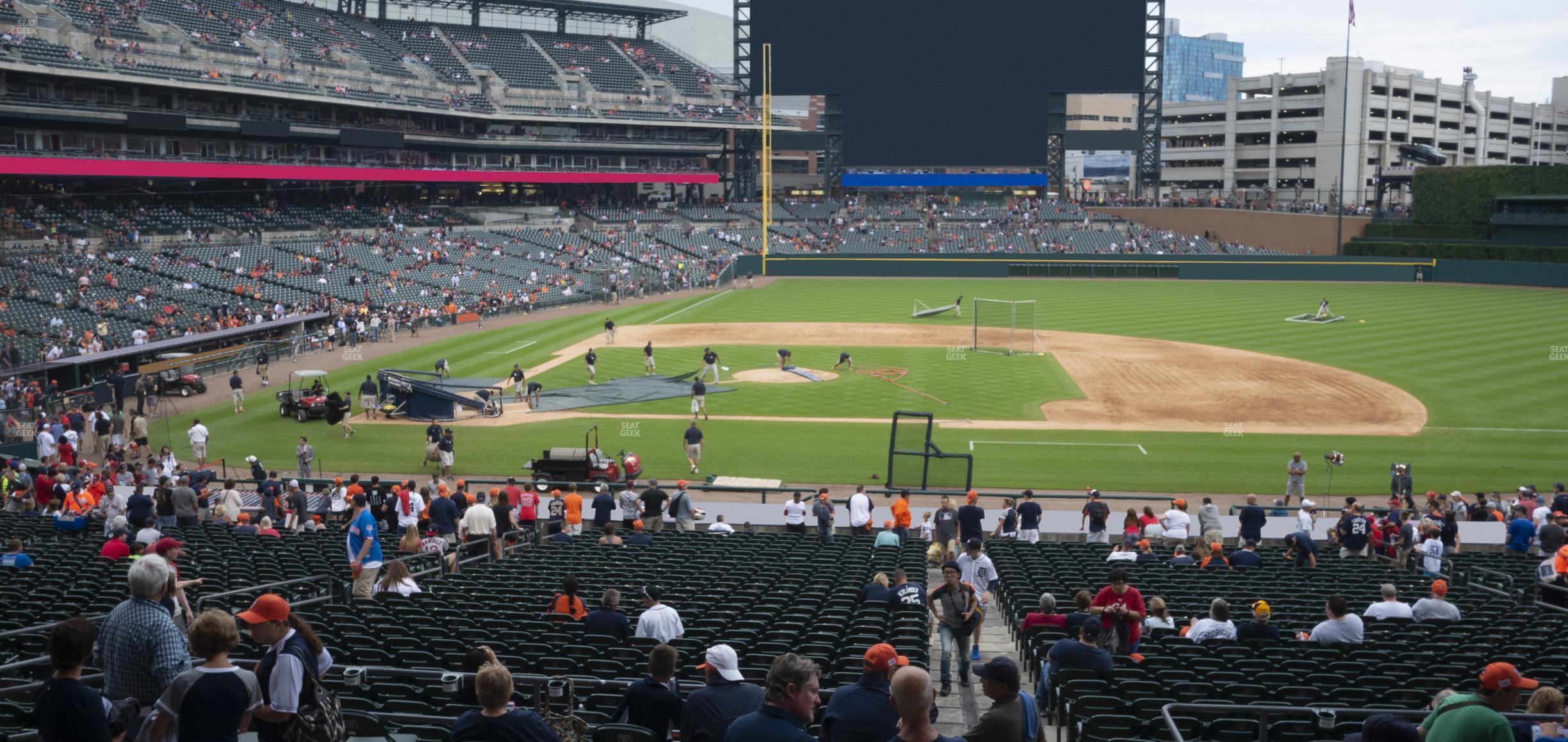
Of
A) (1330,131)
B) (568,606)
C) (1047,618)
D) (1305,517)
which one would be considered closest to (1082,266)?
(1330,131)

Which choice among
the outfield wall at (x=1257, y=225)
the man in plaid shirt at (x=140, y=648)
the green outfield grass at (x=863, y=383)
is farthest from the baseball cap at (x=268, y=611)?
the outfield wall at (x=1257, y=225)

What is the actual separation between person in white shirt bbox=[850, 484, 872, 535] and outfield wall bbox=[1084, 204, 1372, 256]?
7445 cm

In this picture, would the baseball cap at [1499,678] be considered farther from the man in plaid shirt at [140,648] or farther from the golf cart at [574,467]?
the golf cart at [574,467]

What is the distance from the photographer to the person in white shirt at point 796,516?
21312mm

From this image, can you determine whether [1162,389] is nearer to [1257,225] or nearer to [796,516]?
[796,516]

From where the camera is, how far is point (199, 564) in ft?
46.4

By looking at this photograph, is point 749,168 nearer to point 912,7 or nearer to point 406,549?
point 912,7

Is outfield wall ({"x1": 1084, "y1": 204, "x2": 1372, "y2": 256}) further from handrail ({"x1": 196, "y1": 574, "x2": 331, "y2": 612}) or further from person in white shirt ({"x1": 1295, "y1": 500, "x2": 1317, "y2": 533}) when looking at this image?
handrail ({"x1": 196, "y1": 574, "x2": 331, "y2": 612})

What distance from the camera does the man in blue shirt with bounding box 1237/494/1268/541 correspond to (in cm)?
1902

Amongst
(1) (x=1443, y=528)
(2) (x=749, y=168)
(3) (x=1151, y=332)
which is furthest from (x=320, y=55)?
(1) (x=1443, y=528)

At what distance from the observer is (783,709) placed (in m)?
5.81

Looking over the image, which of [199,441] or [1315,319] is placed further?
[1315,319]

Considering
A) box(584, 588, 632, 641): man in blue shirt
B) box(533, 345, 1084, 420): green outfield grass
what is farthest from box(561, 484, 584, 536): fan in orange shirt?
box(533, 345, 1084, 420): green outfield grass

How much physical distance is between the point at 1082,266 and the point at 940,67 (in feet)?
88.4
